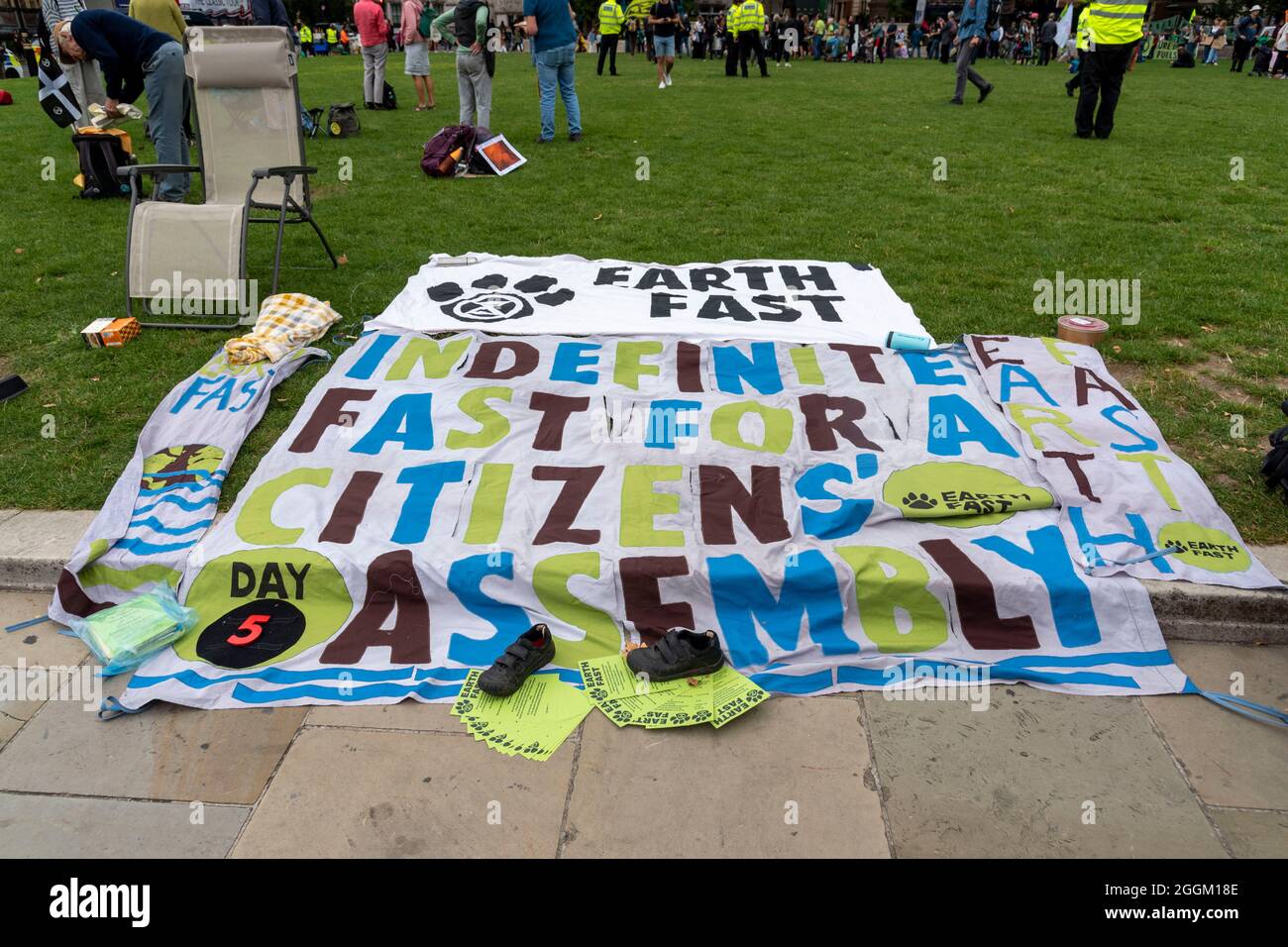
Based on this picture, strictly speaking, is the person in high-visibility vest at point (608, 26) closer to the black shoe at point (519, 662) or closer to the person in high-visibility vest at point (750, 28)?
the person in high-visibility vest at point (750, 28)

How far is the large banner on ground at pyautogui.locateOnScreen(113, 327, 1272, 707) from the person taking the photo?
3139 mm

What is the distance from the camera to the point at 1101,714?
2.93 metres

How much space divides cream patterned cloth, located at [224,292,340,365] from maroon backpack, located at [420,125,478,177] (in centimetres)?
430

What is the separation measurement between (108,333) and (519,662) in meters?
3.94

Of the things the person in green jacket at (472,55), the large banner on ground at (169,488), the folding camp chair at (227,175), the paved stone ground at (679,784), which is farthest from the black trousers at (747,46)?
the paved stone ground at (679,784)

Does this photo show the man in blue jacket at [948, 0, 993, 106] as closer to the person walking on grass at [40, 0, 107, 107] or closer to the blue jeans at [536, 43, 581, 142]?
the blue jeans at [536, 43, 581, 142]

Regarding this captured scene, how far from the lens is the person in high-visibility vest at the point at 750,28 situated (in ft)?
64.3

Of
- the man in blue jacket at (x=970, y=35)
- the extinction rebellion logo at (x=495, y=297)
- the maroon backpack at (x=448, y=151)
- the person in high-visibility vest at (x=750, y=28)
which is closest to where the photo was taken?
the extinction rebellion logo at (x=495, y=297)

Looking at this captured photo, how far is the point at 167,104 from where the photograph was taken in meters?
7.92

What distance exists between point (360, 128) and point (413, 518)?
34.3ft

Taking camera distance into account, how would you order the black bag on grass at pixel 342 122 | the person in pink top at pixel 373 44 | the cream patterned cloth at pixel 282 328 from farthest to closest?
the person in pink top at pixel 373 44 → the black bag on grass at pixel 342 122 → the cream patterned cloth at pixel 282 328

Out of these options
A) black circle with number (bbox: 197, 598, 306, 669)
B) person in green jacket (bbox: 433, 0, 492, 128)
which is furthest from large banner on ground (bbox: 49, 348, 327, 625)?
person in green jacket (bbox: 433, 0, 492, 128)

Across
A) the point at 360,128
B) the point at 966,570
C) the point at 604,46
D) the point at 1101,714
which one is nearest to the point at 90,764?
the point at 966,570

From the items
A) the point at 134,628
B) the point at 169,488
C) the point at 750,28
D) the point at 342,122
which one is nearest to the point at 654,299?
the point at 169,488
